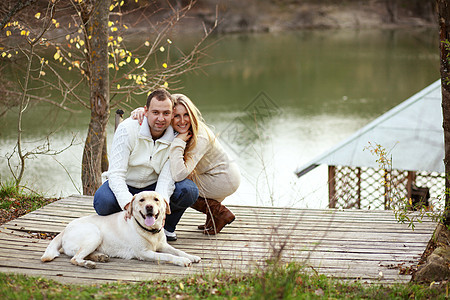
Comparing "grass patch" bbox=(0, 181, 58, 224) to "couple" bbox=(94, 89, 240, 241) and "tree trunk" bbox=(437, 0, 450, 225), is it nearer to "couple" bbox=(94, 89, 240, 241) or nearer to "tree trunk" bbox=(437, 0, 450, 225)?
"couple" bbox=(94, 89, 240, 241)

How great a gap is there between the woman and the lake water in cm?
244

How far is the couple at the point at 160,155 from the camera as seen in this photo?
4.11 m

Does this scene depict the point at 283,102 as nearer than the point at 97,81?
No

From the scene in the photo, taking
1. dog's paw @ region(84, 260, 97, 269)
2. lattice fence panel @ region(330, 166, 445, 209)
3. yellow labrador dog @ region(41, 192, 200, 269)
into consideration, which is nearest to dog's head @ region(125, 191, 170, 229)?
yellow labrador dog @ region(41, 192, 200, 269)

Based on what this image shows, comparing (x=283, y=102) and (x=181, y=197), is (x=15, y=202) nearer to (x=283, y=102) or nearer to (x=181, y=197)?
(x=181, y=197)

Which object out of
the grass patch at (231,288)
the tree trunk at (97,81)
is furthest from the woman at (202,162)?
the tree trunk at (97,81)

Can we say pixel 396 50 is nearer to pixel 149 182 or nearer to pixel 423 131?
pixel 423 131

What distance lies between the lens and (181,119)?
4203 millimetres

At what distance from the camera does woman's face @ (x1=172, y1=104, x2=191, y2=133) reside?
420 cm

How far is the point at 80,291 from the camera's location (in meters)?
3.20

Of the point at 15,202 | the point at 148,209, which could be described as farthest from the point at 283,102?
the point at 148,209

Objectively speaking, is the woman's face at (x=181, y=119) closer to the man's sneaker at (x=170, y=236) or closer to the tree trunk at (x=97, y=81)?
the man's sneaker at (x=170, y=236)

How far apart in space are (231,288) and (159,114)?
1461 mm

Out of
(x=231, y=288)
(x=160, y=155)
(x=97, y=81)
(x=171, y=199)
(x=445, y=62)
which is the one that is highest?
(x=97, y=81)
